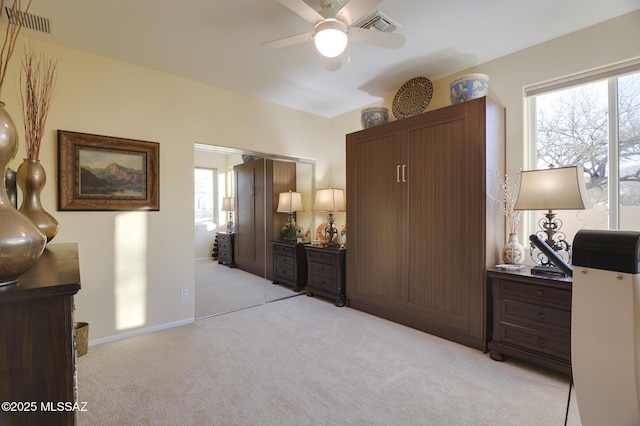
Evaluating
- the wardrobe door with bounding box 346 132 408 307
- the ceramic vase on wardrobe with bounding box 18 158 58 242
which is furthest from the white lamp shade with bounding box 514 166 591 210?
the ceramic vase on wardrobe with bounding box 18 158 58 242

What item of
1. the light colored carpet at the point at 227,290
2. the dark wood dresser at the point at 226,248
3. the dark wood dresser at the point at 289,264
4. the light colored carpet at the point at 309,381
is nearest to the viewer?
the light colored carpet at the point at 309,381

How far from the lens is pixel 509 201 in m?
2.80

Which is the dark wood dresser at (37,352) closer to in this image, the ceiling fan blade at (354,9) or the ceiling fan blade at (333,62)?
the ceiling fan blade at (354,9)

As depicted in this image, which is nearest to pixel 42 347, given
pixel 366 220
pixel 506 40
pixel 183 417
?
pixel 183 417

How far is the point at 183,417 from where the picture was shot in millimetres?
1840

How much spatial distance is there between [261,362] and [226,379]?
1.05 feet

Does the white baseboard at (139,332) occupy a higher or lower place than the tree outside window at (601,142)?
lower

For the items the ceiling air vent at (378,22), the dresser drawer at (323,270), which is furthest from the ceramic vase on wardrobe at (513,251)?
the ceiling air vent at (378,22)

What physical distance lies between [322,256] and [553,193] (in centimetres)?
266

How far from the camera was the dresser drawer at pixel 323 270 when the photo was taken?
402 cm

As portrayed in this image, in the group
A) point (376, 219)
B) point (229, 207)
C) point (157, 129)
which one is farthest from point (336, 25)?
point (229, 207)

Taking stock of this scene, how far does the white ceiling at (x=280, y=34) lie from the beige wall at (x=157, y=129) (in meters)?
0.13

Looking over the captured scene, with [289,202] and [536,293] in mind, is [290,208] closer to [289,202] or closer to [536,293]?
[289,202]

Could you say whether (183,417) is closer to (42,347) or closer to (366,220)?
(42,347)
